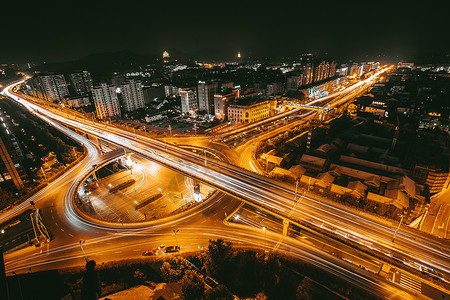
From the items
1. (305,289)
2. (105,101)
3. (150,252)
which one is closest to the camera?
(305,289)

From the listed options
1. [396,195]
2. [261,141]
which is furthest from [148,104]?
[396,195]

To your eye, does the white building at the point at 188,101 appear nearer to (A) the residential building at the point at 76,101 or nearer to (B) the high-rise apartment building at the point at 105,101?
(B) the high-rise apartment building at the point at 105,101

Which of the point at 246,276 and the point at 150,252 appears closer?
the point at 246,276

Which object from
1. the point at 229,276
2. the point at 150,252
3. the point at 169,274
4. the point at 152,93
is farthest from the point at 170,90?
the point at 229,276

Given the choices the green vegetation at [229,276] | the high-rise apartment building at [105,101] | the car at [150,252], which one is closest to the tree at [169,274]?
the green vegetation at [229,276]

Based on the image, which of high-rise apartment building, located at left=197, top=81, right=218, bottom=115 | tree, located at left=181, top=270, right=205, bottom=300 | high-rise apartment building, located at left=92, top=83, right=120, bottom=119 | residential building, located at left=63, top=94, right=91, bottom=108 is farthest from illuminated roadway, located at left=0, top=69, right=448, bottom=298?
residential building, located at left=63, top=94, right=91, bottom=108

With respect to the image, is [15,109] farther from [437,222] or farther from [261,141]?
[437,222]

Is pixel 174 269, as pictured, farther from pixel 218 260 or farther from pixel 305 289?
pixel 305 289
